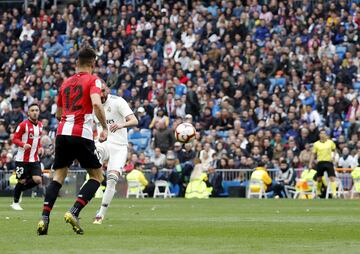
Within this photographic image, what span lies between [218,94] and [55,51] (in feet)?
31.7

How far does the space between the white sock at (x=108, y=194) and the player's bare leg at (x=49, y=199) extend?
277 centimetres

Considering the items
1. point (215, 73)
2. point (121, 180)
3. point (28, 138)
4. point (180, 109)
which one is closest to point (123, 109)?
point (28, 138)

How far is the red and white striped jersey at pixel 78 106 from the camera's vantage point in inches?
531

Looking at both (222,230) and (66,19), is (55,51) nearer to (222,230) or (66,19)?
(66,19)

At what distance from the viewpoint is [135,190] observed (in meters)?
34.7

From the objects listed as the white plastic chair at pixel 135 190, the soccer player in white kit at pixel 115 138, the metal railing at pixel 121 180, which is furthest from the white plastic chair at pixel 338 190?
the soccer player in white kit at pixel 115 138

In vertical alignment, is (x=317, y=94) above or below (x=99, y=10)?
below

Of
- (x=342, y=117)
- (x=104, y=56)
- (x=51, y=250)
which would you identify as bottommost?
(x=51, y=250)

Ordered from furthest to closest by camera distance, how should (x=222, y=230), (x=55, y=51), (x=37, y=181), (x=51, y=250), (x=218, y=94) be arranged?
(x=55, y=51) → (x=218, y=94) → (x=37, y=181) → (x=222, y=230) → (x=51, y=250)

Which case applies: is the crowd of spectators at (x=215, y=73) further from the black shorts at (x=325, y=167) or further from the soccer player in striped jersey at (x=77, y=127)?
the soccer player in striped jersey at (x=77, y=127)

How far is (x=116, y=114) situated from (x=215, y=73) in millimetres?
20461

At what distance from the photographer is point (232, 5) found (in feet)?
133

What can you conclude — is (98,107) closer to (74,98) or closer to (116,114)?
(74,98)

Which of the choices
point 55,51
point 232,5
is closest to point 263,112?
point 232,5
